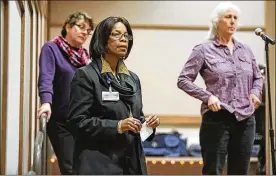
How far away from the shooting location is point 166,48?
19.1 feet

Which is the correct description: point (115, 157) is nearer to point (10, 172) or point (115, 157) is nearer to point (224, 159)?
point (224, 159)

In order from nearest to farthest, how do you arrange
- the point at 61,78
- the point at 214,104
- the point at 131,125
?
the point at 131,125 < the point at 214,104 < the point at 61,78

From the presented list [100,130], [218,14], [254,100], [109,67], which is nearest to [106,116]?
[100,130]

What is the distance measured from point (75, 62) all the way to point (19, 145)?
67cm

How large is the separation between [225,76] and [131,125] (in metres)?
0.98

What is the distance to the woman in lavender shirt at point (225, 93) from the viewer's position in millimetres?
A: 3043

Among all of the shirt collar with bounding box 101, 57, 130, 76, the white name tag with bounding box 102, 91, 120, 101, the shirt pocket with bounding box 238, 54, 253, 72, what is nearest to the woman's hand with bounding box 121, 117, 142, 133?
the white name tag with bounding box 102, 91, 120, 101

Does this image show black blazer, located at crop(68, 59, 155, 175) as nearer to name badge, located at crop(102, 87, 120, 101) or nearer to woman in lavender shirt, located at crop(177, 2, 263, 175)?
name badge, located at crop(102, 87, 120, 101)

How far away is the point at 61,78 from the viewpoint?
3.27 meters

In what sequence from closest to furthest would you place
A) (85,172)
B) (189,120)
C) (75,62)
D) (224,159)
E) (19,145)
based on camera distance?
(85,172) < (224,159) < (75,62) < (19,145) < (189,120)

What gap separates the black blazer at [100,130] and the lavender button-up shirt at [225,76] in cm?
81

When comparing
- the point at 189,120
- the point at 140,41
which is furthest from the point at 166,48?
the point at 189,120

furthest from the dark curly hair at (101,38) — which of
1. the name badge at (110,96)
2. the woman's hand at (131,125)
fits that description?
the woman's hand at (131,125)

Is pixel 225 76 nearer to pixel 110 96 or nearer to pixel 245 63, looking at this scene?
pixel 245 63
